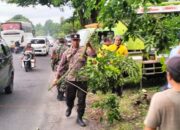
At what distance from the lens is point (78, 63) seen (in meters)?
8.52

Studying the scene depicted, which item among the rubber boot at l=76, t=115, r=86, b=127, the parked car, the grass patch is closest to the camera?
the grass patch

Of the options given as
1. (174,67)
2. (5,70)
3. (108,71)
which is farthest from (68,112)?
(174,67)

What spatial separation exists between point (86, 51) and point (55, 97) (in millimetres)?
4246

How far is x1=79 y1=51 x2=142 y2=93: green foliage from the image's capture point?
7551 mm

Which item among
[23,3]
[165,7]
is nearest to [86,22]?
[23,3]

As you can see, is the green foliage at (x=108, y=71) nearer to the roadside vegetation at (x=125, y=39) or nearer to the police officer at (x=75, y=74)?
the roadside vegetation at (x=125, y=39)

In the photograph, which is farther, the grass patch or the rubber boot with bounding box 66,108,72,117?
the rubber boot with bounding box 66,108,72,117

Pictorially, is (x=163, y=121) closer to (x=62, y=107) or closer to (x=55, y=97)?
(x=62, y=107)

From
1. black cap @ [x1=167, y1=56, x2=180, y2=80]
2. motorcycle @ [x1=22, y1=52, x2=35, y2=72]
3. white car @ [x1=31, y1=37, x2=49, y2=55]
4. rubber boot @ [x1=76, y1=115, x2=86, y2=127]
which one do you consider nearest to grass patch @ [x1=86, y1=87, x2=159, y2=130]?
rubber boot @ [x1=76, y1=115, x2=86, y2=127]

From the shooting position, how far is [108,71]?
7531 millimetres

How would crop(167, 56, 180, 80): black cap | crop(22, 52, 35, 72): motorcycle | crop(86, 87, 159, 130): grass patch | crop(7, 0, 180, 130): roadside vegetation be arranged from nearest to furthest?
crop(167, 56, 180, 80): black cap, crop(7, 0, 180, 130): roadside vegetation, crop(86, 87, 159, 130): grass patch, crop(22, 52, 35, 72): motorcycle

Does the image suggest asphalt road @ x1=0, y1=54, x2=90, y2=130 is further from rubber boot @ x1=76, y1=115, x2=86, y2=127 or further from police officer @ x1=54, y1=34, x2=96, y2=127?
police officer @ x1=54, y1=34, x2=96, y2=127

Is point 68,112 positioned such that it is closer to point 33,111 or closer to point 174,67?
point 33,111

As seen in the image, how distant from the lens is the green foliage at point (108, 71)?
24.8ft
